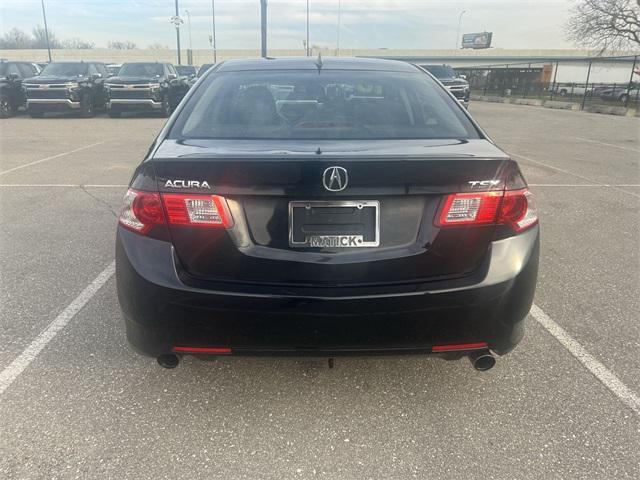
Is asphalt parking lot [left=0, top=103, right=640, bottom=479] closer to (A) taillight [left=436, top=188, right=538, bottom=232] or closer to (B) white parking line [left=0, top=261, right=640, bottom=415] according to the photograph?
(B) white parking line [left=0, top=261, right=640, bottom=415]

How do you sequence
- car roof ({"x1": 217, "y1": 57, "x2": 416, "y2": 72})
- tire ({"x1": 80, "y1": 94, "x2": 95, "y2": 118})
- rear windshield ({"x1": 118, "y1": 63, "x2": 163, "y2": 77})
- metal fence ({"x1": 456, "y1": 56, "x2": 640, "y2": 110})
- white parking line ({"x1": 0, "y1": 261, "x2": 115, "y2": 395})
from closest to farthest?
white parking line ({"x1": 0, "y1": 261, "x2": 115, "y2": 395})
car roof ({"x1": 217, "y1": 57, "x2": 416, "y2": 72})
tire ({"x1": 80, "y1": 94, "x2": 95, "y2": 118})
rear windshield ({"x1": 118, "y1": 63, "x2": 163, "y2": 77})
metal fence ({"x1": 456, "y1": 56, "x2": 640, "y2": 110})

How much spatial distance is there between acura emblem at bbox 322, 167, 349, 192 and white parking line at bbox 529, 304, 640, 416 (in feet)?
6.20

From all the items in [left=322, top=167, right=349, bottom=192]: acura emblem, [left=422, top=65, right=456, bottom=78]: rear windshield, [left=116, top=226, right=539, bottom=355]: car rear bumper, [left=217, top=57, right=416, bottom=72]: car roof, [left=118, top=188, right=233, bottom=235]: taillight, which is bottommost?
[left=116, top=226, right=539, bottom=355]: car rear bumper

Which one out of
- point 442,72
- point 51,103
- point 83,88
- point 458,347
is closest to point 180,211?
point 458,347

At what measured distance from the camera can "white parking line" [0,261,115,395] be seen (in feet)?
9.27

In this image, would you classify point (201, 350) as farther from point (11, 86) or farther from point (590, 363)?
point (11, 86)

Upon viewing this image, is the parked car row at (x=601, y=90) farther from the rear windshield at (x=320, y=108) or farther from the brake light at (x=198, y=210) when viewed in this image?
the brake light at (x=198, y=210)

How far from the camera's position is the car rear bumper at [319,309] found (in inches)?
82.4

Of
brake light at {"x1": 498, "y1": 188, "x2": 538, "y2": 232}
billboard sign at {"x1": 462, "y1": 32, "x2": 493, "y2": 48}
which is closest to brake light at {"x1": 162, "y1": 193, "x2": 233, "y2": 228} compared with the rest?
brake light at {"x1": 498, "y1": 188, "x2": 538, "y2": 232}

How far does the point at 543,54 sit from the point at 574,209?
90517mm

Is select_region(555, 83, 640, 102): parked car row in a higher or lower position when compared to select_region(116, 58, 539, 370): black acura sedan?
higher

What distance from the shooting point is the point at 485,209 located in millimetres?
2145

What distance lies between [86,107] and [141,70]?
2354 millimetres

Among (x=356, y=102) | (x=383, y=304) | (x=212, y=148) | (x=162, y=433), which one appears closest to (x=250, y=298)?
(x=383, y=304)
